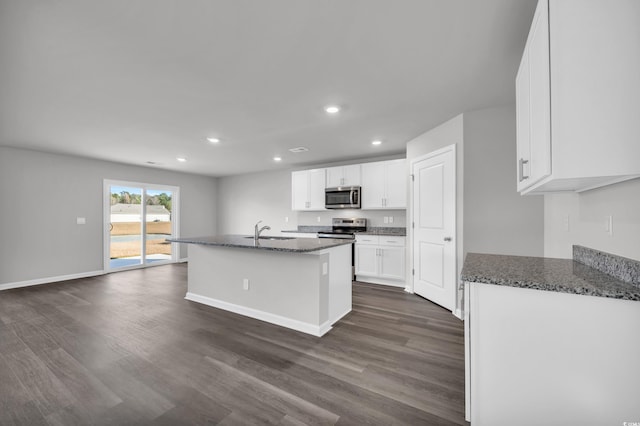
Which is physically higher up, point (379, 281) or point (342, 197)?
point (342, 197)

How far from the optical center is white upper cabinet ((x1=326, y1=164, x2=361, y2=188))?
529cm

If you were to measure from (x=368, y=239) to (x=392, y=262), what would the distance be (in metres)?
0.58

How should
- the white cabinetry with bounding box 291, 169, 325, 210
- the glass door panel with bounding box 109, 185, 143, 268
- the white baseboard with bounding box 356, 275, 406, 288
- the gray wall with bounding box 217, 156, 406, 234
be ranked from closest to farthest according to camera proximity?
the white baseboard with bounding box 356, 275, 406, 288 → the white cabinetry with bounding box 291, 169, 325, 210 → the glass door panel with bounding box 109, 185, 143, 268 → the gray wall with bounding box 217, 156, 406, 234

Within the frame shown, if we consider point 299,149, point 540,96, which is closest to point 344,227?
point 299,149

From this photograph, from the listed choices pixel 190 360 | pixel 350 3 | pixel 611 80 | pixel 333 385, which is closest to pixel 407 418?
pixel 333 385

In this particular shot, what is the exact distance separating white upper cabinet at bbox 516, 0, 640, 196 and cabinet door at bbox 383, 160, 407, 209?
355 centimetres

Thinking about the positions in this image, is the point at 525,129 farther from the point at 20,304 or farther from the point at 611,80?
the point at 20,304

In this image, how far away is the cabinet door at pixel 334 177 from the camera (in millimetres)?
5476

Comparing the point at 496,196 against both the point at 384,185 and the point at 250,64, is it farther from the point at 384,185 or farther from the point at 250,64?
the point at 250,64

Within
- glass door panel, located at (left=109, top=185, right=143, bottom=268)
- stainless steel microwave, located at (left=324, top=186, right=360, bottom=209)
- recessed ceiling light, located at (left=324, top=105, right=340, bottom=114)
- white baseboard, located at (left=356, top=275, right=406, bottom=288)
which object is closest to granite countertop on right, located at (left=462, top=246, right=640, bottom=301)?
recessed ceiling light, located at (left=324, top=105, right=340, bottom=114)

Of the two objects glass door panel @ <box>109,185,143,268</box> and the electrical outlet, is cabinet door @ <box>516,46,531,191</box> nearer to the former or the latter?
the electrical outlet

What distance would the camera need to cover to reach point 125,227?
609 cm

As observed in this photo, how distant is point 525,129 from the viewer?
5.10 feet

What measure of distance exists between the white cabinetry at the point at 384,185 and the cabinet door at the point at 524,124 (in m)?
3.07
